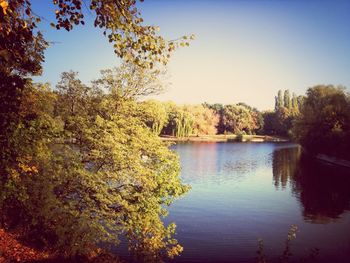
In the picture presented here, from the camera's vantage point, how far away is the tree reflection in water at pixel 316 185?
31684mm

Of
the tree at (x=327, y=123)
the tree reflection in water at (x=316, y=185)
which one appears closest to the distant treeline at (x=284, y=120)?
the tree at (x=327, y=123)

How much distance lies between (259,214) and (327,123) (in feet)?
146

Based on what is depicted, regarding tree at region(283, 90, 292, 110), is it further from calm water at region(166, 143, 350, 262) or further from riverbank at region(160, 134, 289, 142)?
calm water at region(166, 143, 350, 262)

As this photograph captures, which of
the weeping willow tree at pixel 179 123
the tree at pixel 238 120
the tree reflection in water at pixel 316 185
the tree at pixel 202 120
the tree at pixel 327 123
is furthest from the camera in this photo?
the tree at pixel 238 120

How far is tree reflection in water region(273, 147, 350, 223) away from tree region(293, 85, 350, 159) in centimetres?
511

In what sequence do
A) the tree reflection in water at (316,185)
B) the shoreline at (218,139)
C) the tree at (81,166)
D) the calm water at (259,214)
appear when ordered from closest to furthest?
the tree at (81,166)
the calm water at (259,214)
the tree reflection in water at (316,185)
the shoreline at (218,139)

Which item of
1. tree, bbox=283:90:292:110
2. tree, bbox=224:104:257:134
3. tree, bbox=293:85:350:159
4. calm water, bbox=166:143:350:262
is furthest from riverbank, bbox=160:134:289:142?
calm water, bbox=166:143:350:262

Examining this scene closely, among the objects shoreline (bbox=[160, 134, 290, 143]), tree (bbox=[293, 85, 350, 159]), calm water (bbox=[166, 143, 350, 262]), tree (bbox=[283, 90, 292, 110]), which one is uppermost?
tree (bbox=[283, 90, 292, 110])

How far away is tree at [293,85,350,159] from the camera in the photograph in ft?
202

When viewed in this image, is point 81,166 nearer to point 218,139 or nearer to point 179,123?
point 179,123

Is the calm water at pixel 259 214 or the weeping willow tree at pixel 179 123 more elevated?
the weeping willow tree at pixel 179 123

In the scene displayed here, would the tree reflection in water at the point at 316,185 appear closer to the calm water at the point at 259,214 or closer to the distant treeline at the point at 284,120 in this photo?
the calm water at the point at 259,214

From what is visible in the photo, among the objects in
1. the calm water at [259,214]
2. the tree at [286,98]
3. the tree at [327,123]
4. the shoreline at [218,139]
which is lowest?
the calm water at [259,214]

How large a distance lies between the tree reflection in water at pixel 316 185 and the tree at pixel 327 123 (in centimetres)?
511
